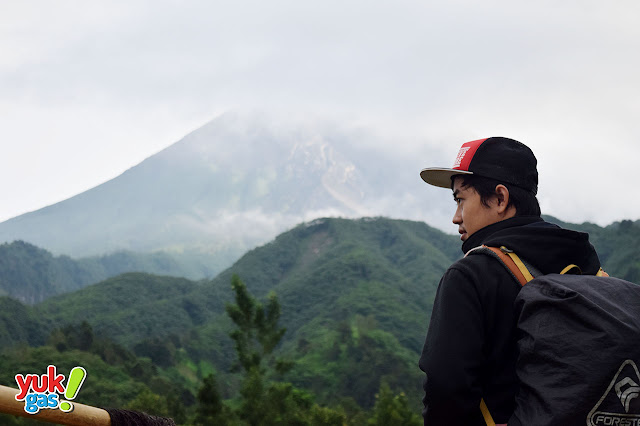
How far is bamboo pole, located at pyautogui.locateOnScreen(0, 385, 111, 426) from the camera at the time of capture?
1.53m

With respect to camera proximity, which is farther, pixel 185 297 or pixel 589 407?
pixel 185 297

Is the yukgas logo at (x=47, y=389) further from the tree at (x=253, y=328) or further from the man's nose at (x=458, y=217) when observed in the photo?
the tree at (x=253, y=328)

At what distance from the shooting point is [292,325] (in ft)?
257

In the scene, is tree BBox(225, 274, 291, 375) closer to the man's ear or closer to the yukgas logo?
the man's ear

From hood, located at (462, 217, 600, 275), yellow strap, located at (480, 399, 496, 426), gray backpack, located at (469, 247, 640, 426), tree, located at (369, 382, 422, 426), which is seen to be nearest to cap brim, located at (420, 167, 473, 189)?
hood, located at (462, 217, 600, 275)

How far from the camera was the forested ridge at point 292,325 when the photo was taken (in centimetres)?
3812

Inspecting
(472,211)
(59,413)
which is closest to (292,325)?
(472,211)

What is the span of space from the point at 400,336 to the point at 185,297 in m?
29.4

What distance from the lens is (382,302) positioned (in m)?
76.2

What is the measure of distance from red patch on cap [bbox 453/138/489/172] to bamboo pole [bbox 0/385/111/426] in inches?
53.0

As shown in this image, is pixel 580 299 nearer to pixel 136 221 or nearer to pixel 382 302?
pixel 382 302

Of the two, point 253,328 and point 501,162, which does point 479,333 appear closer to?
point 501,162

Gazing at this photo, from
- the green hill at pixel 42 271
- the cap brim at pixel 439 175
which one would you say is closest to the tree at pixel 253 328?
the cap brim at pixel 439 175

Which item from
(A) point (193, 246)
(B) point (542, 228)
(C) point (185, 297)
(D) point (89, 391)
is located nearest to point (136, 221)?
(A) point (193, 246)
